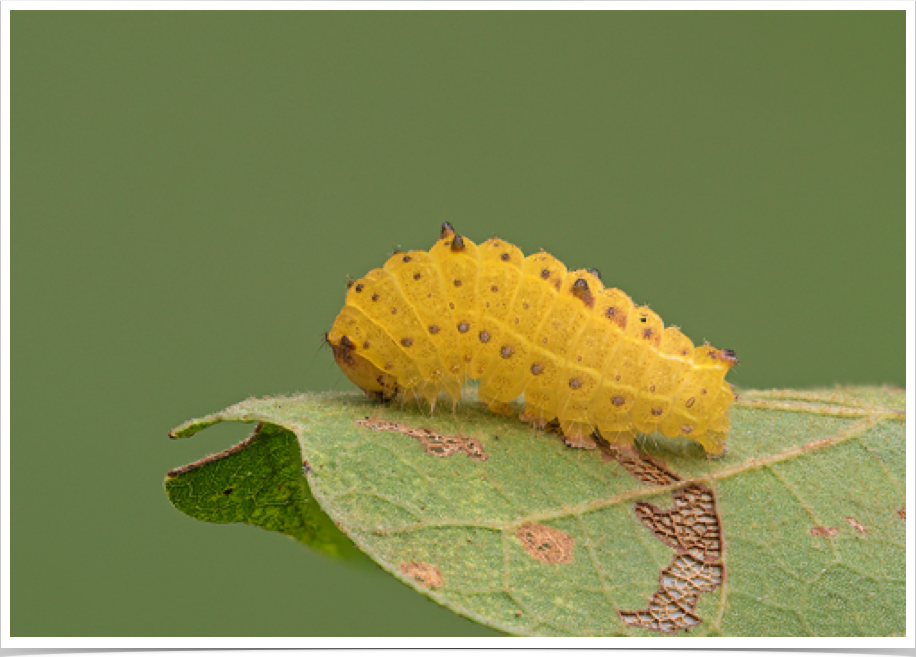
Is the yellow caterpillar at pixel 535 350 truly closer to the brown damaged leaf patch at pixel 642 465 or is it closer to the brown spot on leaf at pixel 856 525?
the brown damaged leaf patch at pixel 642 465

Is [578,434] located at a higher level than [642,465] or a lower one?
higher

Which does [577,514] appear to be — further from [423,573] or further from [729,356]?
[729,356]

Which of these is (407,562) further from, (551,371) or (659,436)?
(659,436)

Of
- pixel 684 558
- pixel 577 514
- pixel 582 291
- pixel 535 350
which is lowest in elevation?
pixel 684 558

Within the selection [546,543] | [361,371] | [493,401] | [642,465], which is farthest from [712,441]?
[361,371]

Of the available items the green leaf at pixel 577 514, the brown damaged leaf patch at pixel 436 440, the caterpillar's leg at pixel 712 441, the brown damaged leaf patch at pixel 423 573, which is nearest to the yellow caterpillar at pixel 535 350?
the caterpillar's leg at pixel 712 441

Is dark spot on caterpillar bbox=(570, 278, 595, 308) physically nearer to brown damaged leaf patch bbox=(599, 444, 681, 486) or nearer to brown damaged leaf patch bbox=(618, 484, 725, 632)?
brown damaged leaf patch bbox=(599, 444, 681, 486)

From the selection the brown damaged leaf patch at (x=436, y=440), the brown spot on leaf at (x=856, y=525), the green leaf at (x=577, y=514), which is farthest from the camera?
the brown spot on leaf at (x=856, y=525)

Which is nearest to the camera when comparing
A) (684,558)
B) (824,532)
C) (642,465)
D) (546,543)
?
(546,543)
